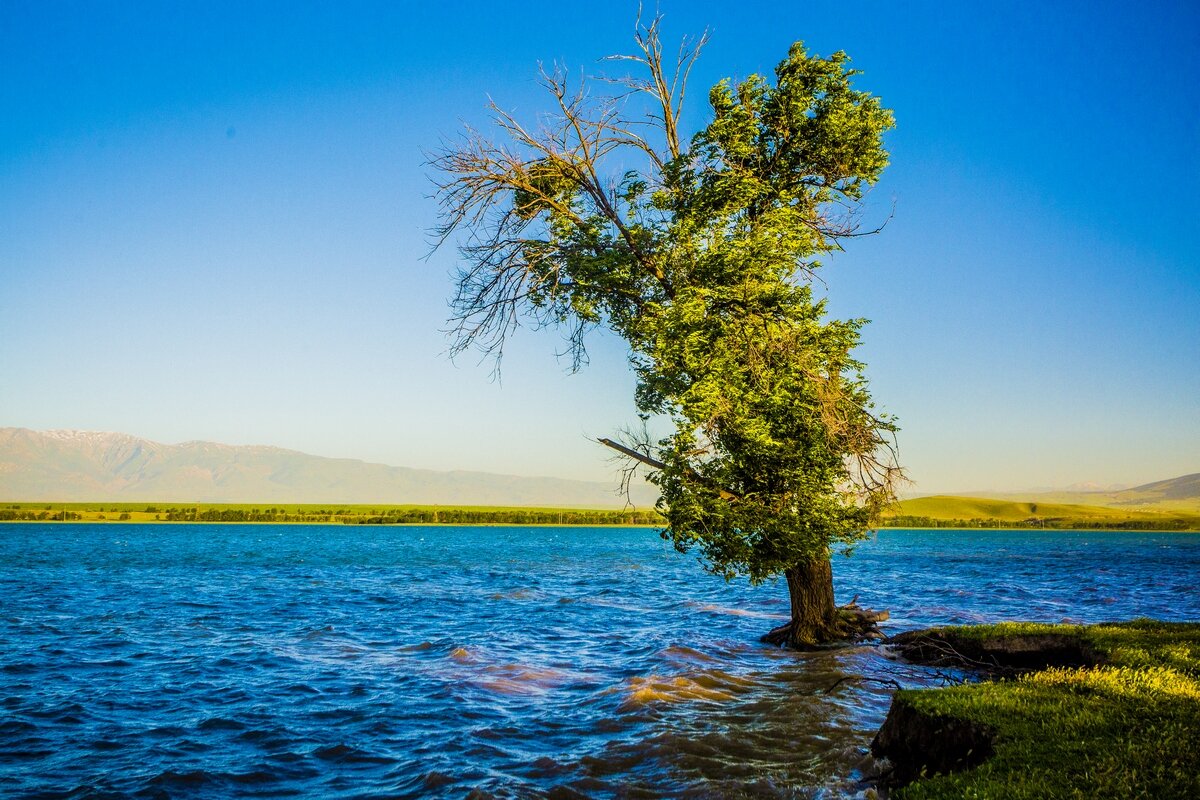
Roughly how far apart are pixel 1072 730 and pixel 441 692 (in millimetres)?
12877

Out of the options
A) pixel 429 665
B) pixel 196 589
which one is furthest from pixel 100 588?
pixel 429 665

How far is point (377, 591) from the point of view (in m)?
39.9

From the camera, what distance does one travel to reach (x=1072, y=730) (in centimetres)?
892

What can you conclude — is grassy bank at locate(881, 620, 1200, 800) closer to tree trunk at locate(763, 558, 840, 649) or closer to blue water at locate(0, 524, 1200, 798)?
blue water at locate(0, 524, 1200, 798)

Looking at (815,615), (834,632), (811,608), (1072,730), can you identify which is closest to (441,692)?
(811,608)

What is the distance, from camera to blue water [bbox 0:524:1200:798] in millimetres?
11328

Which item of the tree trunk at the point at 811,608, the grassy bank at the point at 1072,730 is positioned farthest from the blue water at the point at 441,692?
the grassy bank at the point at 1072,730

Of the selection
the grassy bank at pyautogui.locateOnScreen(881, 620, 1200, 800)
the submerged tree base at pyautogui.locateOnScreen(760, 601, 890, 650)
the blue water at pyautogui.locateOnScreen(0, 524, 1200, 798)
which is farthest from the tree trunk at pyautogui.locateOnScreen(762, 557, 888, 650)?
the grassy bank at pyautogui.locateOnScreen(881, 620, 1200, 800)

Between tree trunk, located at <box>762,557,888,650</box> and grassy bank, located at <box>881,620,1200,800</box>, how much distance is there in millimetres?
8362

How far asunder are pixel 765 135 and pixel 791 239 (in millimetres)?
4058

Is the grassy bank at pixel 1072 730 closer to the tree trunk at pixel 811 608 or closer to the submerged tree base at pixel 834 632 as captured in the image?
the tree trunk at pixel 811 608

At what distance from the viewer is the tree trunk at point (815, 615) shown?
830 inches

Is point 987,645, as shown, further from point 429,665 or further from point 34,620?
point 34,620

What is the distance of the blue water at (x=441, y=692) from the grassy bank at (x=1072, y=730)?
1.76 m
